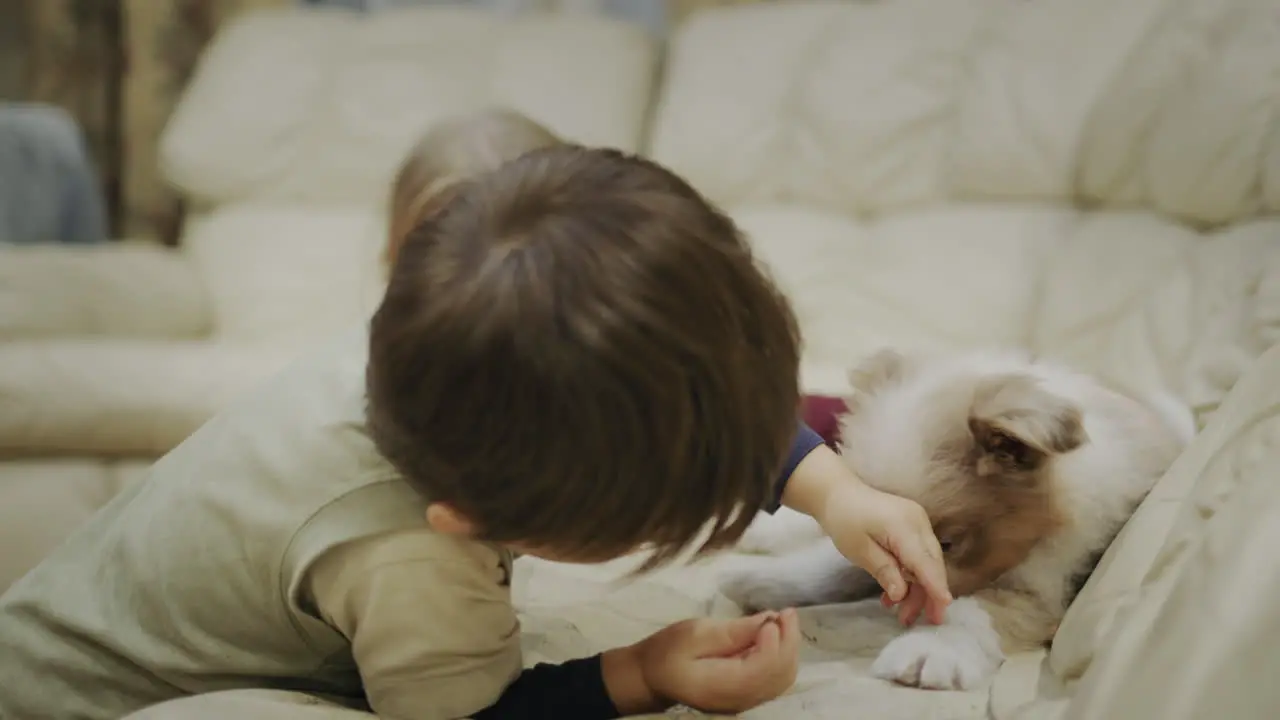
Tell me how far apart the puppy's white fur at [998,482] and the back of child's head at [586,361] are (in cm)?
34

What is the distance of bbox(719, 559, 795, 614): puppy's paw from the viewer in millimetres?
1127

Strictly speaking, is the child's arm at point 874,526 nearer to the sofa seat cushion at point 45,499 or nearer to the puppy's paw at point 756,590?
the puppy's paw at point 756,590

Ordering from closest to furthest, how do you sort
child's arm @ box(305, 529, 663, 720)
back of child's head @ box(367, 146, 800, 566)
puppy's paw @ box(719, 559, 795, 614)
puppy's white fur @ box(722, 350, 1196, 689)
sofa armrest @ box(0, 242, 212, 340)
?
back of child's head @ box(367, 146, 800, 566) → child's arm @ box(305, 529, 663, 720) → puppy's white fur @ box(722, 350, 1196, 689) → puppy's paw @ box(719, 559, 795, 614) → sofa armrest @ box(0, 242, 212, 340)

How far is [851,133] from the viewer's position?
1994 mm

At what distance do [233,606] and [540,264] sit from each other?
40cm

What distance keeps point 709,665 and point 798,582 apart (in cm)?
36

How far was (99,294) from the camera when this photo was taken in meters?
1.82

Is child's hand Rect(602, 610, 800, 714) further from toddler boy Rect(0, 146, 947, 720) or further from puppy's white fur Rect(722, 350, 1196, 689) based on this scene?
Answer: puppy's white fur Rect(722, 350, 1196, 689)

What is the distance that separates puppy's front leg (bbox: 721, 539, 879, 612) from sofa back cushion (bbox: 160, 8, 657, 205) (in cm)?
121

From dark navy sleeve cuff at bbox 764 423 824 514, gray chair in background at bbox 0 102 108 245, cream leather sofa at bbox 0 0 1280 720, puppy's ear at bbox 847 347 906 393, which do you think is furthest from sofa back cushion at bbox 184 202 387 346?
dark navy sleeve cuff at bbox 764 423 824 514

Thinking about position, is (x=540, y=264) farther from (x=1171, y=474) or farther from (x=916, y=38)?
(x=916, y=38)

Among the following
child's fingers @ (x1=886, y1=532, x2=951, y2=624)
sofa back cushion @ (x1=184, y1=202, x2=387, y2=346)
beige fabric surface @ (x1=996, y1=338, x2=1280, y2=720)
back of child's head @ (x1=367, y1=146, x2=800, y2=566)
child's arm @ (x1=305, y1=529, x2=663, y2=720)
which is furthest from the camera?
sofa back cushion @ (x1=184, y1=202, x2=387, y2=346)

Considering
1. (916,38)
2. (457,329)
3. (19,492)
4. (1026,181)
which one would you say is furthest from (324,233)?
(457,329)

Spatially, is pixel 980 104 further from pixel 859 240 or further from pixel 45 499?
pixel 45 499
